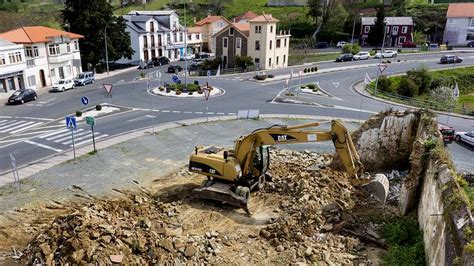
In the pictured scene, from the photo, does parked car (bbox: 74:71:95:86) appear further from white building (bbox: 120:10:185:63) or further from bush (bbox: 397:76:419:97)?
bush (bbox: 397:76:419:97)

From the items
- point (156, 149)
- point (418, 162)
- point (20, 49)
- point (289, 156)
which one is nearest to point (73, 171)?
point (156, 149)

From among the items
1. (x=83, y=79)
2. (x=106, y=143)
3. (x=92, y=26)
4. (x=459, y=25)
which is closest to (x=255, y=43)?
(x=92, y=26)

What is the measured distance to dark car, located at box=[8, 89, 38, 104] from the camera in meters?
41.2

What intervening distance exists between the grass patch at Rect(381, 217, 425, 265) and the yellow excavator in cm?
188

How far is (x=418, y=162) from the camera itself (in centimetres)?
1730

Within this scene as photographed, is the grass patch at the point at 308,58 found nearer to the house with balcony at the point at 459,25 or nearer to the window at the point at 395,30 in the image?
the window at the point at 395,30

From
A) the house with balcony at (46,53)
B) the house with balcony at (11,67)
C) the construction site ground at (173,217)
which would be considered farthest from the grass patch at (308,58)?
the construction site ground at (173,217)

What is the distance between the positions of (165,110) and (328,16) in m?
70.7

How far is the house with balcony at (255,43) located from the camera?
64.6 metres

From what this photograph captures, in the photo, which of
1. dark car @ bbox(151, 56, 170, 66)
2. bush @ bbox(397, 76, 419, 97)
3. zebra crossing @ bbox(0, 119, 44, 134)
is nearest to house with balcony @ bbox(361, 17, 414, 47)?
bush @ bbox(397, 76, 419, 97)

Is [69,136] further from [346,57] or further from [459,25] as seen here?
[459,25]

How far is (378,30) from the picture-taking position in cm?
8738

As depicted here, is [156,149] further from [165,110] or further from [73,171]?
[165,110]

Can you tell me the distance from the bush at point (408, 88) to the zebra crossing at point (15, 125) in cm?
4334
